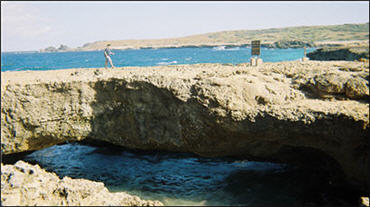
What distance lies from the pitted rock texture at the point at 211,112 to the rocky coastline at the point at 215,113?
0.08 ft

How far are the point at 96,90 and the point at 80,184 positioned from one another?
10.0ft

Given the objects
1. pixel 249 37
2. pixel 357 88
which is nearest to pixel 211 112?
pixel 357 88

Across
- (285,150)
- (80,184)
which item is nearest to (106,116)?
(80,184)

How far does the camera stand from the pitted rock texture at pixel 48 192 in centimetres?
591

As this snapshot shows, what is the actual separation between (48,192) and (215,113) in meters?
4.58

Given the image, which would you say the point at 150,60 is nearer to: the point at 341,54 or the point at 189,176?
the point at 341,54

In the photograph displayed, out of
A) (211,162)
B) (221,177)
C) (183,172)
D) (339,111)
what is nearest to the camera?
(339,111)

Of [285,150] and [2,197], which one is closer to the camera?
[2,197]

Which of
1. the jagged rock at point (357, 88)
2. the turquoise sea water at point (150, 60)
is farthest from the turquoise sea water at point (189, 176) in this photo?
the turquoise sea water at point (150, 60)

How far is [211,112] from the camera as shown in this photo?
707cm

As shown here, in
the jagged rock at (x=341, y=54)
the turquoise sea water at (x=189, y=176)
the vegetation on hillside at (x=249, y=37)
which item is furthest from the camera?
the vegetation on hillside at (x=249, y=37)

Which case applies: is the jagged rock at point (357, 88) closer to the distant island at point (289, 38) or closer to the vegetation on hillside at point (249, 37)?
the distant island at point (289, 38)

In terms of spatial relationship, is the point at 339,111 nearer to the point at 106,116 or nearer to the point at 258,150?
the point at 258,150

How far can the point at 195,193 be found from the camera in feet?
26.3
